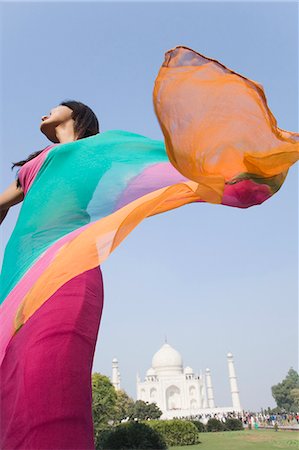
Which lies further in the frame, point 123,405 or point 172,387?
point 172,387

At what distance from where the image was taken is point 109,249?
2127 mm

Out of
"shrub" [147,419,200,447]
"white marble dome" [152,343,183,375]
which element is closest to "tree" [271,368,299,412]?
"white marble dome" [152,343,183,375]

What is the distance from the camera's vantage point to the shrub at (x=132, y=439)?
45.7ft

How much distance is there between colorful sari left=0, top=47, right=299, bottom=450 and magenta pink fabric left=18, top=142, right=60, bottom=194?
2 cm

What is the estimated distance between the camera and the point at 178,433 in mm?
19625

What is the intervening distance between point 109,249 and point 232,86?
101 centimetres

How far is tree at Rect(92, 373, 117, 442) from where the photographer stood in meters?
23.1

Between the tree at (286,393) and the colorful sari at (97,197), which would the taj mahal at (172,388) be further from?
the colorful sari at (97,197)

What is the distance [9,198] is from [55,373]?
120 centimetres

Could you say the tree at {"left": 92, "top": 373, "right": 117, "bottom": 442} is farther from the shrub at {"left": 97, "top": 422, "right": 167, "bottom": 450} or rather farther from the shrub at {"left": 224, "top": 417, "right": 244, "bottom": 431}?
the shrub at {"left": 97, "top": 422, "right": 167, "bottom": 450}

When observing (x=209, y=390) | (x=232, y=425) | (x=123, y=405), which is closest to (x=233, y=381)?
(x=209, y=390)

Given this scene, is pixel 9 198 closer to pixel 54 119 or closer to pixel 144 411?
pixel 54 119

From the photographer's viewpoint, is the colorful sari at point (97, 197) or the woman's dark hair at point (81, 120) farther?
the woman's dark hair at point (81, 120)

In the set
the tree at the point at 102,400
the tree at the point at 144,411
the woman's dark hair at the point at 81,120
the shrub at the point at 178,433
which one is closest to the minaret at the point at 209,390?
the tree at the point at 144,411
